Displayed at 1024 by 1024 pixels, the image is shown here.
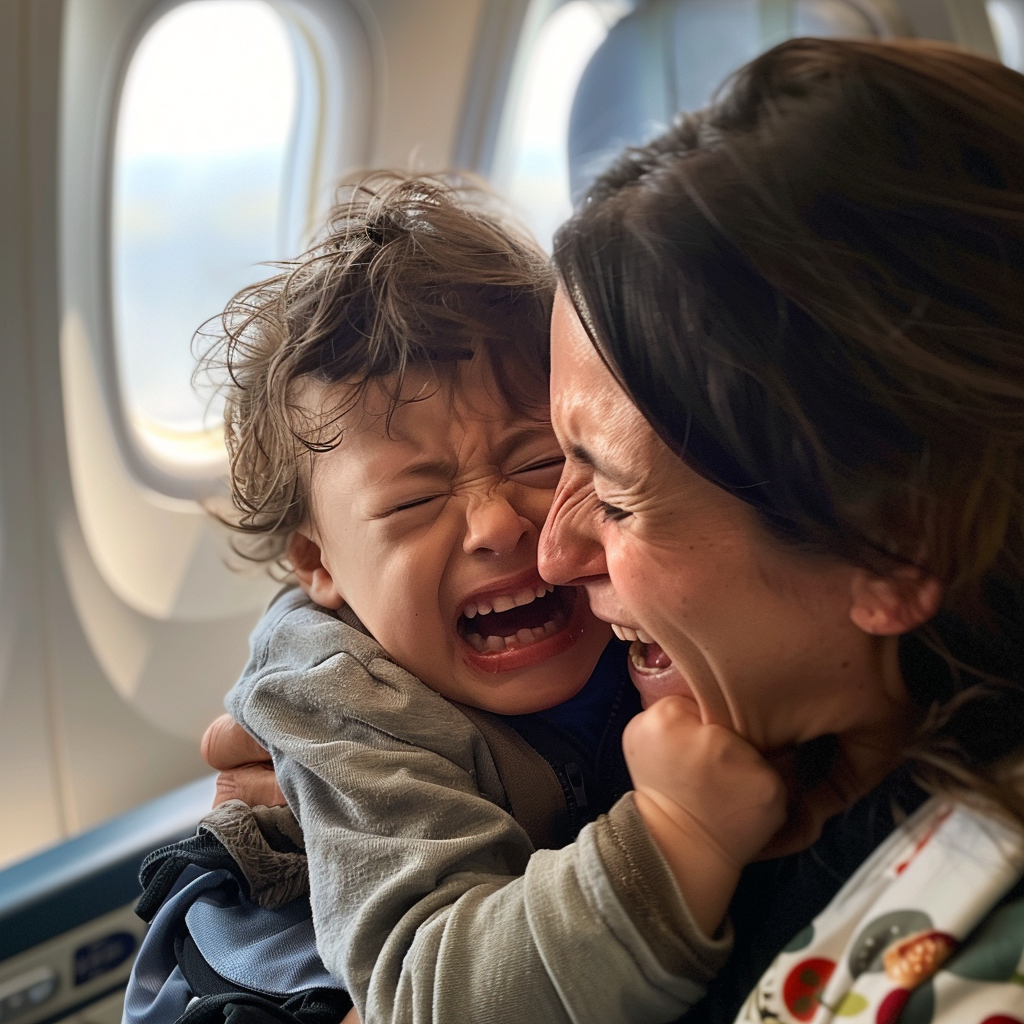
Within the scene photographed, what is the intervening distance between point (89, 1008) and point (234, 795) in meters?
1.06

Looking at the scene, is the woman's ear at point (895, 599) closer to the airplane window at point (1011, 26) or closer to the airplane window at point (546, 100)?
the airplane window at point (546, 100)

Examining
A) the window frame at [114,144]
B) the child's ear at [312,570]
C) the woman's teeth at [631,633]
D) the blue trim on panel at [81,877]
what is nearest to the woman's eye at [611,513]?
the woman's teeth at [631,633]

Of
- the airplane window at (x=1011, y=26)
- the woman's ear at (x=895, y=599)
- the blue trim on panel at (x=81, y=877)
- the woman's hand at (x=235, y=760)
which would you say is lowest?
the blue trim on panel at (x=81, y=877)

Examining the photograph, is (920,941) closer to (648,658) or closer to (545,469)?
(648,658)

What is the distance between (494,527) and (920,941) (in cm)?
52

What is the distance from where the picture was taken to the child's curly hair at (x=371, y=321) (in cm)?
108

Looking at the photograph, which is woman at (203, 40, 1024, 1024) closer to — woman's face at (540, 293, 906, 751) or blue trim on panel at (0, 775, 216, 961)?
woman's face at (540, 293, 906, 751)

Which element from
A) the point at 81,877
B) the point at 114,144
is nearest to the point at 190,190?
the point at 114,144

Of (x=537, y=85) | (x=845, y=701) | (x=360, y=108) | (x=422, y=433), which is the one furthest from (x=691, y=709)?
(x=537, y=85)

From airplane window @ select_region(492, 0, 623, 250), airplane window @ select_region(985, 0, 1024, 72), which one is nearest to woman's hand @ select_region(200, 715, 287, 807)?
airplane window @ select_region(492, 0, 623, 250)

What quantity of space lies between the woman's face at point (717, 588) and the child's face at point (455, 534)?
0.22 meters

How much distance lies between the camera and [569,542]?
92cm

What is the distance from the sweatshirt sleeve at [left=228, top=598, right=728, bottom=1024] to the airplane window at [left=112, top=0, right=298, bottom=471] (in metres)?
1.48

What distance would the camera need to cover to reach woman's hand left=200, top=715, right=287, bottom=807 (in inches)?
49.8
